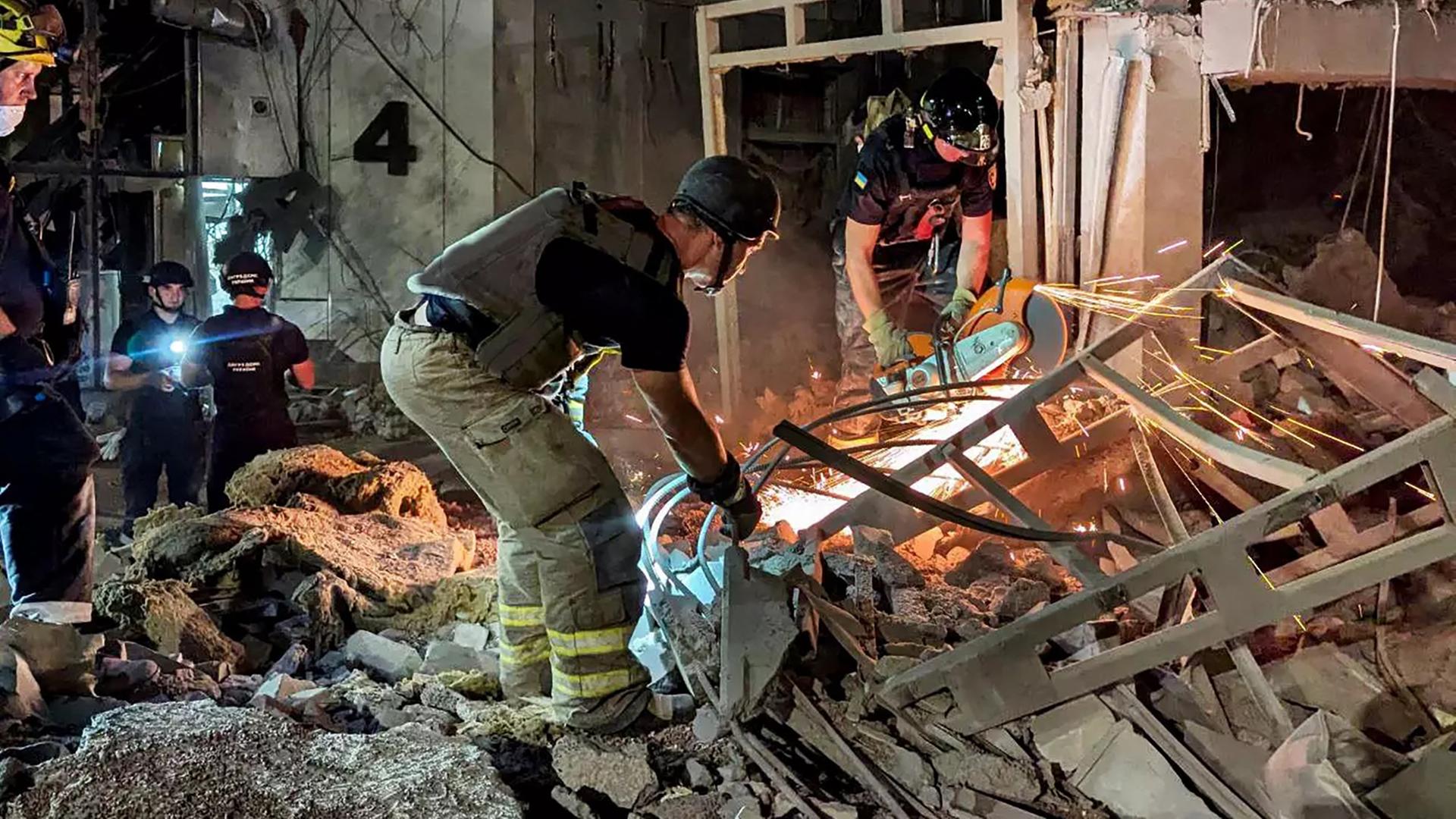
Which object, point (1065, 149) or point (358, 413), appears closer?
point (1065, 149)

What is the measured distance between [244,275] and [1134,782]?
198 inches

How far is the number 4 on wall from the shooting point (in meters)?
9.90

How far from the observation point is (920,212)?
6.86 meters

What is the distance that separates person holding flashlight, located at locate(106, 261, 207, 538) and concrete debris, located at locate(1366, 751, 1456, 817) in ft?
19.7

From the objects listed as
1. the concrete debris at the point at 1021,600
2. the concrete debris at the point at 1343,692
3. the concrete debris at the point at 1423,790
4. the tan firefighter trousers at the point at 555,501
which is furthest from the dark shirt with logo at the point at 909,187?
the concrete debris at the point at 1423,790

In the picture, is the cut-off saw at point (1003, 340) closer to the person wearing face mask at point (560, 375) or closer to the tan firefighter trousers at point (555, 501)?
the person wearing face mask at point (560, 375)

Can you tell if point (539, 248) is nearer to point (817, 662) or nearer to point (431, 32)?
point (817, 662)

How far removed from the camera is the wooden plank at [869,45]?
6273mm

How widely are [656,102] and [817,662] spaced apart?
646 centimetres

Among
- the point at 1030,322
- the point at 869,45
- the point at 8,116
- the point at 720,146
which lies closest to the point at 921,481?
the point at 1030,322

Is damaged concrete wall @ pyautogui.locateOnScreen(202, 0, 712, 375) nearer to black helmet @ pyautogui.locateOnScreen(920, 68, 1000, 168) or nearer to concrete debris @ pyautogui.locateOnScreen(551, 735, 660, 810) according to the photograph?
black helmet @ pyautogui.locateOnScreen(920, 68, 1000, 168)

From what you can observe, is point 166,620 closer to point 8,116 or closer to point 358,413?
point 8,116

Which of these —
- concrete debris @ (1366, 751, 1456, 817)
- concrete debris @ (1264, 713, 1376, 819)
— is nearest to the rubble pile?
concrete debris @ (1264, 713, 1376, 819)

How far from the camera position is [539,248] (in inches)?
138
